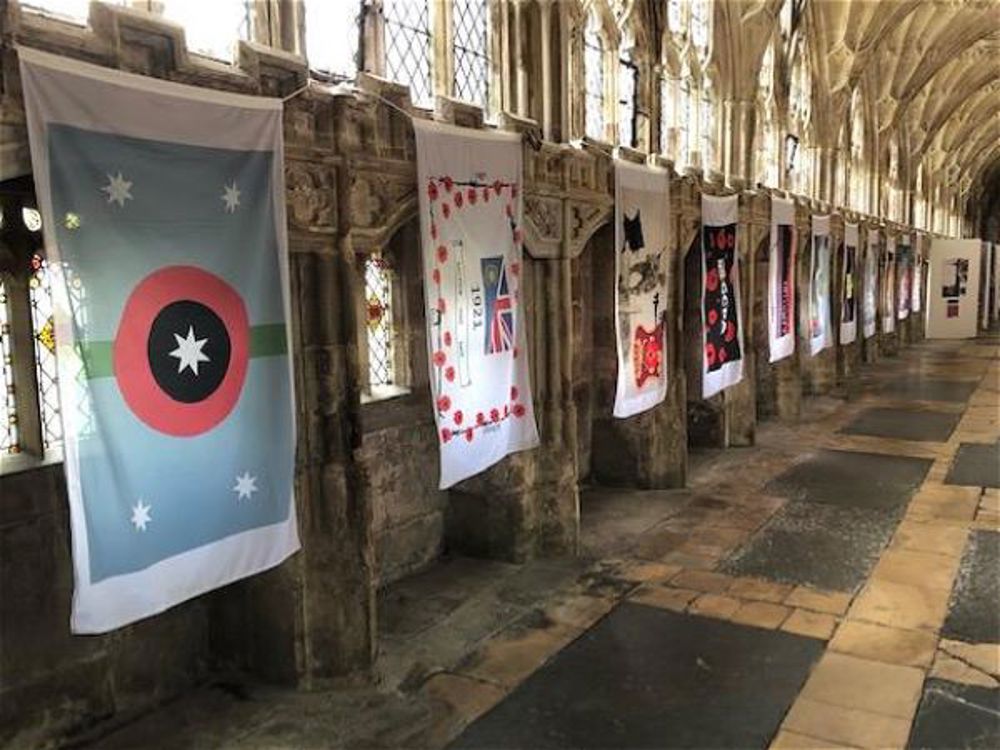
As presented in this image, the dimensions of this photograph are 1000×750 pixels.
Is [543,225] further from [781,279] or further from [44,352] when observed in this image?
[781,279]

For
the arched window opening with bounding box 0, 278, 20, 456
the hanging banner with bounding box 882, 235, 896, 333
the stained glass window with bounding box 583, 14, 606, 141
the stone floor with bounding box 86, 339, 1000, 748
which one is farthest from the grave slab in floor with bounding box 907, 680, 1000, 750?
the hanging banner with bounding box 882, 235, 896, 333

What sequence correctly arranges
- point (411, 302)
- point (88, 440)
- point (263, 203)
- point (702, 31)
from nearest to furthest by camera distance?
point (88, 440), point (263, 203), point (411, 302), point (702, 31)

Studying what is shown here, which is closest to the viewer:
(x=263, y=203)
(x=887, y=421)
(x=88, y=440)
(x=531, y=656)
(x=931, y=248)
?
(x=88, y=440)

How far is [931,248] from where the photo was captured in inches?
1025

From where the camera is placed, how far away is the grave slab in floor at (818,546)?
263 inches

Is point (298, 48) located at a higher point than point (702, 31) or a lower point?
lower

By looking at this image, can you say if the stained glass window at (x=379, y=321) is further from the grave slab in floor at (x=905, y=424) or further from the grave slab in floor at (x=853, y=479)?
the grave slab in floor at (x=905, y=424)

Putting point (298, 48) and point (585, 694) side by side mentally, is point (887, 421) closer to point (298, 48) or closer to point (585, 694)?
point (585, 694)

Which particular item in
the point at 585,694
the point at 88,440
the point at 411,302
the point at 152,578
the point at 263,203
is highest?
the point at 263,203

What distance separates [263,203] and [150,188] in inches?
24.6

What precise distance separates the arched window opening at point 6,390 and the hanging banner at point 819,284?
11.2 m

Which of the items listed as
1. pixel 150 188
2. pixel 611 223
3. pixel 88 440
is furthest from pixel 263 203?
pixel 611 223

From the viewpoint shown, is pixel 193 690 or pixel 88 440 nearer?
pixel 88 440

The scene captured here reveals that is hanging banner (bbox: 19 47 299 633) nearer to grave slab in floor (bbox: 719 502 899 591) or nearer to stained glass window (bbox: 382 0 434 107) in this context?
stained glass window (bbox: 382 0 434 107)
